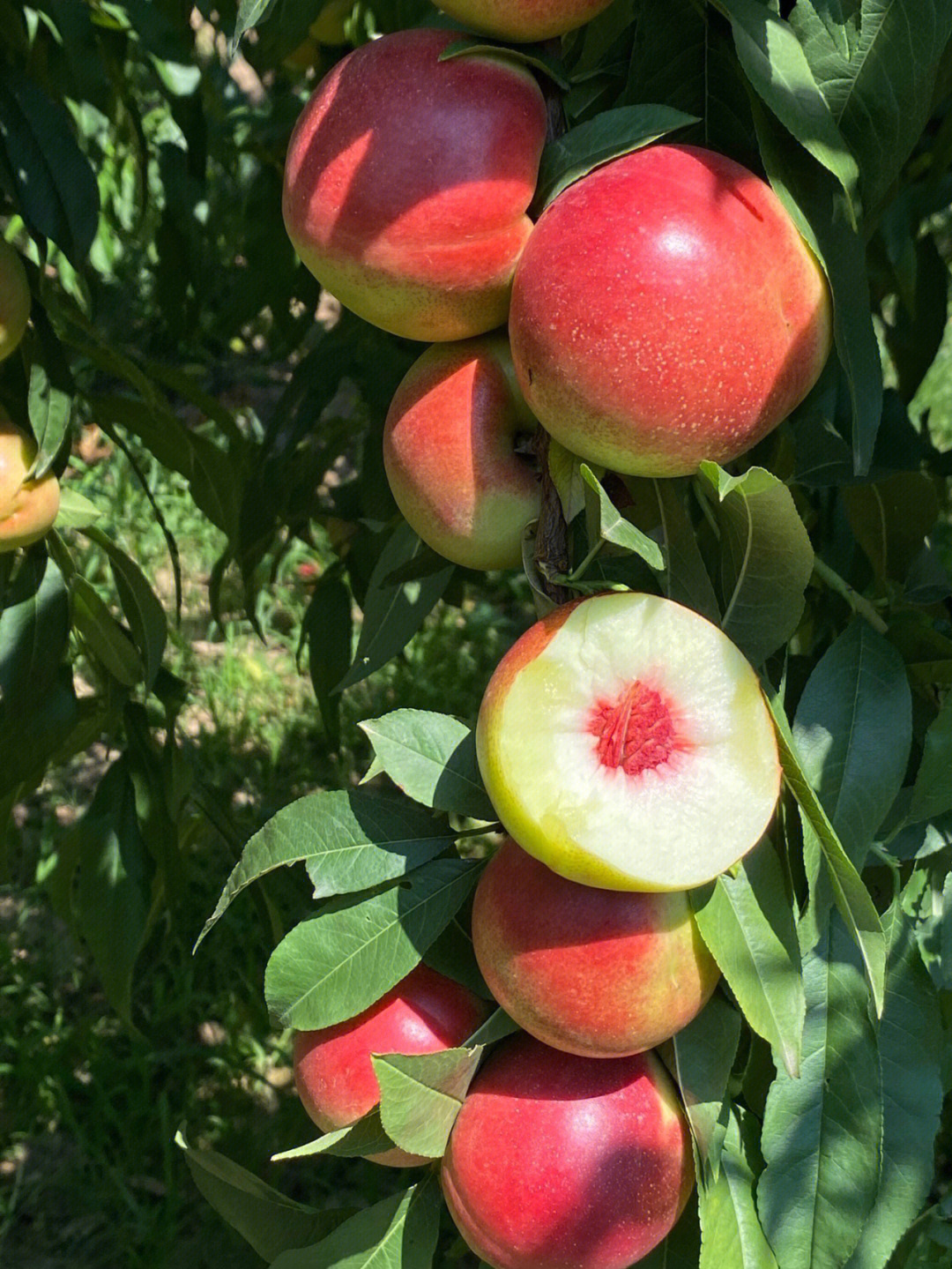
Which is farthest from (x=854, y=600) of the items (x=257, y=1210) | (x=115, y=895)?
(x=115, y=895)

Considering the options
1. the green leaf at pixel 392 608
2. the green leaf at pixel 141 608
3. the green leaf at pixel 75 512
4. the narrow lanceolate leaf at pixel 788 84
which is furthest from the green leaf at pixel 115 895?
the narrow lanceolate leaf at pixel 788 84

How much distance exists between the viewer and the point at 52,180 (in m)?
1.17

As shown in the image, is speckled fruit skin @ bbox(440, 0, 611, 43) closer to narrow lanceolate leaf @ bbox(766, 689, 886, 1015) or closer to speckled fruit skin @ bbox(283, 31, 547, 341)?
speckled fruit skin @ bbox(283, 31, 547, 341)

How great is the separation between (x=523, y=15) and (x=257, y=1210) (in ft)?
2.56

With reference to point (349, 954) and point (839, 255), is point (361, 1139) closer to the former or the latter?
point (349, 954)

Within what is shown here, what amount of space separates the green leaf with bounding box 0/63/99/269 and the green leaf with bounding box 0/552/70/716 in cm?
31

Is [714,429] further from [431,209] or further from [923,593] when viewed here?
[923,593]

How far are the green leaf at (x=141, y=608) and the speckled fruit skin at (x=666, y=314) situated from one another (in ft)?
2.17

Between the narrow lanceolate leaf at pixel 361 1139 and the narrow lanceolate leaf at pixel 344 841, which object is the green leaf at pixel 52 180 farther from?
the narrow lanceolate leaf at pixel 361 1139

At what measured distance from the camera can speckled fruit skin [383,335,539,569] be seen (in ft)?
2.65

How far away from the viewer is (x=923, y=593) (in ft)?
3.32

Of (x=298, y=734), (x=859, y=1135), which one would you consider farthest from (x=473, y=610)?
(x=859, y=1135)

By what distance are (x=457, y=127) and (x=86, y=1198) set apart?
1.53 metres

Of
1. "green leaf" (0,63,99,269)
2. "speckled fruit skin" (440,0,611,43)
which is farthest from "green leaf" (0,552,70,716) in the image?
"speckled fruit skin" (440,0,611,43)
